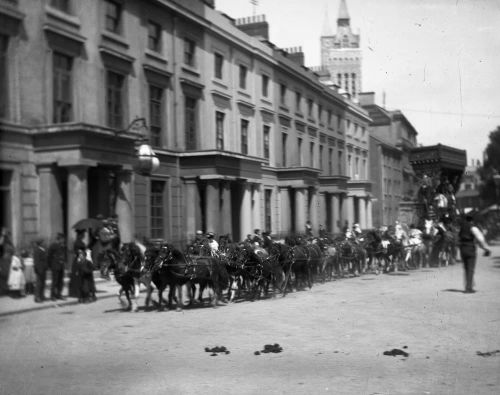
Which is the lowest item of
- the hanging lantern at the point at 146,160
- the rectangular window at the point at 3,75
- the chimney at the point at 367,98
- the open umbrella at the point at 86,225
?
the open umbrella at the point at 86,225

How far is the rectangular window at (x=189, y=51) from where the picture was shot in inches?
1056

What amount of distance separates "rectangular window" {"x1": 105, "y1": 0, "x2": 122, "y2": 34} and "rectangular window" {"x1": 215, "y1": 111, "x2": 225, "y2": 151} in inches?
326

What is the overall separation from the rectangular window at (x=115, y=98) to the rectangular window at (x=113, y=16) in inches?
71.0

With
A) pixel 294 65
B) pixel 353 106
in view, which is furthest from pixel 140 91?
pixel 353 106

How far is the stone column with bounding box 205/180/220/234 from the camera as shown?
26.2m

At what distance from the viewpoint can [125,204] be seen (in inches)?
852

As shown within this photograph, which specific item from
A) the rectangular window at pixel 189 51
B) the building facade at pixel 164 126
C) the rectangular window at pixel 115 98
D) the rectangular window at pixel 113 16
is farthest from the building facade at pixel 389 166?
the rectangular window at pixel 113 16

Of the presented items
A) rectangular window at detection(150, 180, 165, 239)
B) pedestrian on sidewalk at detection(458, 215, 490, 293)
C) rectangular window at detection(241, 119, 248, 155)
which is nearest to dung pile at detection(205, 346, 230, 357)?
pedestrian on sidewalk at detection(458, 215, 490, 293)

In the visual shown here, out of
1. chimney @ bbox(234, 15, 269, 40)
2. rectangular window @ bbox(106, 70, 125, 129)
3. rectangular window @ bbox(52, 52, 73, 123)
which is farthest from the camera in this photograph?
chimney @ bbox(234, 15, 269, 40)

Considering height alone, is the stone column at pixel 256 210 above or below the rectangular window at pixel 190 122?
below

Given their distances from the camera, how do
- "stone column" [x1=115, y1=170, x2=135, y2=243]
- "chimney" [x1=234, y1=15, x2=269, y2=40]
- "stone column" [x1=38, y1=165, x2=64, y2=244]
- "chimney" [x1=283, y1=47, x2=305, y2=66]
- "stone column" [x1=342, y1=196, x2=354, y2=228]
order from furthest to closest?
"chimney" [x1=283, y1=47, x2=305, y2=66]
"stone column" [x1=342, y1=196, x2=354, y2=228]
"chimney" [x1=234, y1=15, x2=269, y2=40]
"stone column" [x1=115, y1=170, x2=135, y2=243]
"stone column" [x1=38, y1=165, x2=64, y2=244]

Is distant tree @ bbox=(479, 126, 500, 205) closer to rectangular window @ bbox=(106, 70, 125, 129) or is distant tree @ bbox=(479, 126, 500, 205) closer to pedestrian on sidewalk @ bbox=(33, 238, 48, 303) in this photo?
rectangular window @ bbox=(106, 70, 125, 129)

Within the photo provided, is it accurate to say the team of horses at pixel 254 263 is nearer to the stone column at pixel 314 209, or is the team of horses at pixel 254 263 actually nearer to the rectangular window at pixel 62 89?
the rectangular window at pixel 62 89

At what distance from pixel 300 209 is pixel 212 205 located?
9.91 metres
